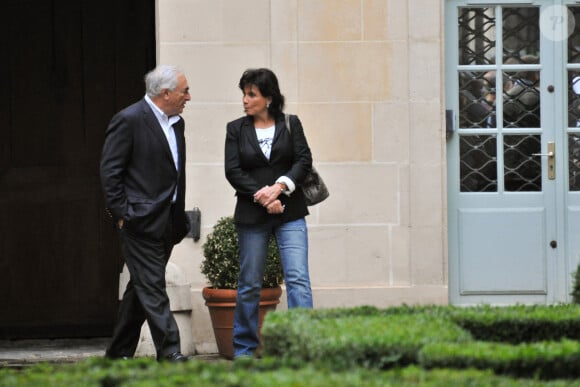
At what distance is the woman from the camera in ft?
28.9

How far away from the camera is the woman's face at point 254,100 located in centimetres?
891

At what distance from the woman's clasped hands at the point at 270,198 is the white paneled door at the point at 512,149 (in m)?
2.46

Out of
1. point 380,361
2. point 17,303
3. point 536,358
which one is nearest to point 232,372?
point 380,361

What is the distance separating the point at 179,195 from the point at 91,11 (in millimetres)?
4480

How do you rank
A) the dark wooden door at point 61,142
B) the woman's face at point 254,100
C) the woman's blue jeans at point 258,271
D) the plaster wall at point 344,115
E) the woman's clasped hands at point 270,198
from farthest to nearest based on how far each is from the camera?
the dark wooden door at point 61,142 → the plaster wall at point 344,115 → the woman's face at point 254,100 → the woman's blue jeans at point 258,271 → the woman's clasped hands at point 270,198

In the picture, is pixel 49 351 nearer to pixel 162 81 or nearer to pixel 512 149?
pixel 162 81

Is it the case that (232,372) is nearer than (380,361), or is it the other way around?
(232,372)

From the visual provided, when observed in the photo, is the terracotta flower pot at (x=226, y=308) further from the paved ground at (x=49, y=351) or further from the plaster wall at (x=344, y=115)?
the plaster wall at (x=344, y=115)

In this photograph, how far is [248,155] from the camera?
8.89 m

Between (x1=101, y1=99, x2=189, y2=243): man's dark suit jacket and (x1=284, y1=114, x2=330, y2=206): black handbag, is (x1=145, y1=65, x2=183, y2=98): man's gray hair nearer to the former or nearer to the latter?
(x1=101, y1=99, x2=189, y2=243): man's dark suit jacket

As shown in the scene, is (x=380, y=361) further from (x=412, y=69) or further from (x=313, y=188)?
(x=412, y=69)

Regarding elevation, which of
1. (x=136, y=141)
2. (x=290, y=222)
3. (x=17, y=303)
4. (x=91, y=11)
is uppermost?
(x=91, y=11)

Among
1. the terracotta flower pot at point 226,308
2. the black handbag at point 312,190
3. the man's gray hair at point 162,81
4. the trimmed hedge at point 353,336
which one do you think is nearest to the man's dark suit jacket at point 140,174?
the man's gray hair at point 162,81

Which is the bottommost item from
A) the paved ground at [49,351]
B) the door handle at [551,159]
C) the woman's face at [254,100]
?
the paved ground at [49,351]
